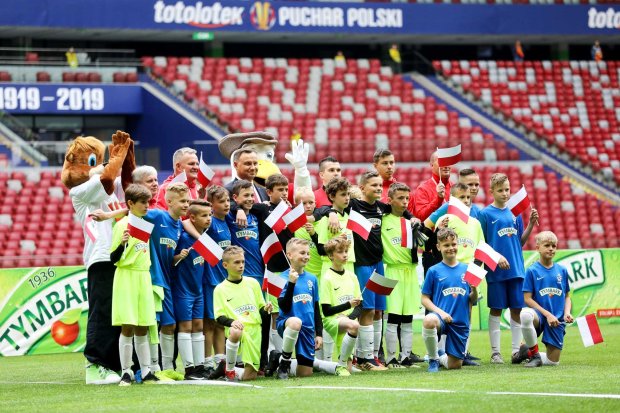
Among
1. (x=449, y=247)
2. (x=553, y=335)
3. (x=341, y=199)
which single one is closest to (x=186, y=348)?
(x=341, y=199)

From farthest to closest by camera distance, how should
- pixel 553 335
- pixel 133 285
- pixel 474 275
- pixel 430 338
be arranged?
pixel 553 335 < pixel 474 275 < pixel 430 338 < pixel 133 285

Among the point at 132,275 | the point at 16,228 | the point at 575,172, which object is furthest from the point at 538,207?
the point at 132,275

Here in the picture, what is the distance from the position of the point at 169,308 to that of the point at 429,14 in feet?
78.7

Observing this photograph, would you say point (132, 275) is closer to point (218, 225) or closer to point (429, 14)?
point (218, 225)

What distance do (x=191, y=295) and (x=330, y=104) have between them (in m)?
19.7

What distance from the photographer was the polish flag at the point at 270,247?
1091 cm

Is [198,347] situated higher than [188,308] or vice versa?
[188,308]

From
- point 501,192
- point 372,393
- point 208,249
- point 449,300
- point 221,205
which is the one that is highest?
point 501,192

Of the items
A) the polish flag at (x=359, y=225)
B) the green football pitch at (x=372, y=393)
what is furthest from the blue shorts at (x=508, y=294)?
the polish flag at (x=359, y=225)

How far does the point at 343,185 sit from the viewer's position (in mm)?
11258

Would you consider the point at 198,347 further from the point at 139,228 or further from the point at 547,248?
the point at 547,248

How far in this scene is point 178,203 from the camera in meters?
10.4

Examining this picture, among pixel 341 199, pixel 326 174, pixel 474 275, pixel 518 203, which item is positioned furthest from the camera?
pixel 518 203

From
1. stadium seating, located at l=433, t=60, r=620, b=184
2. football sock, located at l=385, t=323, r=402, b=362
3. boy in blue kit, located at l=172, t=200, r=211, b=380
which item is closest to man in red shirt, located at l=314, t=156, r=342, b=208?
football sock, located at l=385, t=323, r=402, b=362
